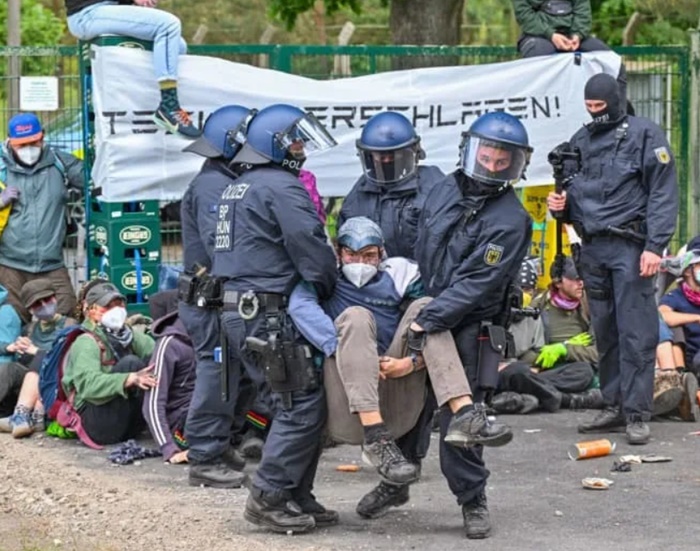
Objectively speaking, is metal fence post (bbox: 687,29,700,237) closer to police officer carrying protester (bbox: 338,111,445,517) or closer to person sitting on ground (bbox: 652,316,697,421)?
person sitting on ground (bbox: 652,316,697,421)

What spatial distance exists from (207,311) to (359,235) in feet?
5.16

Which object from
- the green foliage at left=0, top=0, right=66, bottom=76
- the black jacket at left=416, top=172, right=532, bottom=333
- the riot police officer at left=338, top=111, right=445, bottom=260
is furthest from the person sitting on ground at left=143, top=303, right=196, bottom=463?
the green foliage at left=0, top=0, right=66, bottom=76

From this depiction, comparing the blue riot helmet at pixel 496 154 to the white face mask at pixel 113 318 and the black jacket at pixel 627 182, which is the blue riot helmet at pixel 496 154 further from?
the white face mask at pixel 113 318

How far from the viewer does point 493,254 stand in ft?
25.8

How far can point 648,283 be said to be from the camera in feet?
33.7

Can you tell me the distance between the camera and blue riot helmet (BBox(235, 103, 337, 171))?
26.7 ft

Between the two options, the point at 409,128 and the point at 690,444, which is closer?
the point at 409,128

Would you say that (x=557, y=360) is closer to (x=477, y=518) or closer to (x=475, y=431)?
(x=477, y=518)

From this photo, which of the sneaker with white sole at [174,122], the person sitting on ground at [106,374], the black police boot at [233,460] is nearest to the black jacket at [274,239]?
the black police boot at [233,460]

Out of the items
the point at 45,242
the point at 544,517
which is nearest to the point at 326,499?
the point at 544,517

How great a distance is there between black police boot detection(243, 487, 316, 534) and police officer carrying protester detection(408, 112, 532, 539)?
30.1 inches

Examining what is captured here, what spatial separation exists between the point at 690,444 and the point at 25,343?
4.52m

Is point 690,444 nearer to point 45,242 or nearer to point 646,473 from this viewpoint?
point 646,473

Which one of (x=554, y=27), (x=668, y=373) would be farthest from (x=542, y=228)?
(x=668, y=373)
